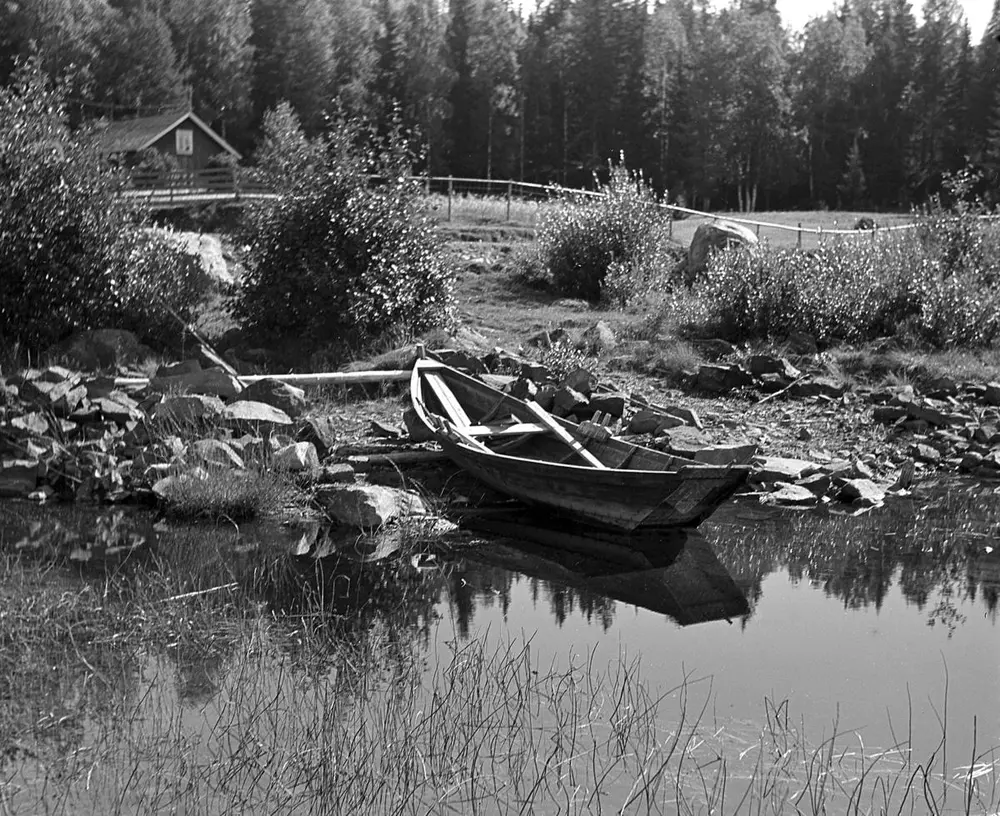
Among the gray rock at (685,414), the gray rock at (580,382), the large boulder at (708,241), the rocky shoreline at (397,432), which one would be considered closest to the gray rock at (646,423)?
the rocky shoreline at (397,432)

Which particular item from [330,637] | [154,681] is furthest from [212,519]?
[154,681]

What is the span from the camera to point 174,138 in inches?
1829

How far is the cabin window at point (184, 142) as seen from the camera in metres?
46.4

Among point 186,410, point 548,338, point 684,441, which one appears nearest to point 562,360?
point 548,338

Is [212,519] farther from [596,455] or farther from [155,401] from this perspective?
[596,455]

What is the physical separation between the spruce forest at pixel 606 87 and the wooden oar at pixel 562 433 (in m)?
42.4

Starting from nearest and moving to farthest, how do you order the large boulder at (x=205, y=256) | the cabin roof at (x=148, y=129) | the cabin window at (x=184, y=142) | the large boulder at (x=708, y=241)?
the large boulder at (x=205, y=256)
the large boulder at (x=708, y=241)
the cabin roof at (x=148, y=129)
the cabin window at (x=184, y=142)

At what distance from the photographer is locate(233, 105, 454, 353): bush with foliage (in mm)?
17766

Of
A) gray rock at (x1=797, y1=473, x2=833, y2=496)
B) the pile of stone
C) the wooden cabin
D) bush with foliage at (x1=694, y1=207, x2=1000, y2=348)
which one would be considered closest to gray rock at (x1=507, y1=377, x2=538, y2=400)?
the pile of stone

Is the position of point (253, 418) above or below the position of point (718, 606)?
above

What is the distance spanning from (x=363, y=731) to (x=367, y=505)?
189 inches

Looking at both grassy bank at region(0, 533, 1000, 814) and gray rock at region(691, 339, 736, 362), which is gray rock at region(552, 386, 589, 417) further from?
grassy bank at region(0, 533, 1000, 814)

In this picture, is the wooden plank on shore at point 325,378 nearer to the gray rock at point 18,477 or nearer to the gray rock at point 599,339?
the gray rock at point 18,477

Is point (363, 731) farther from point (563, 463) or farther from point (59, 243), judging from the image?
point (59, 243)
